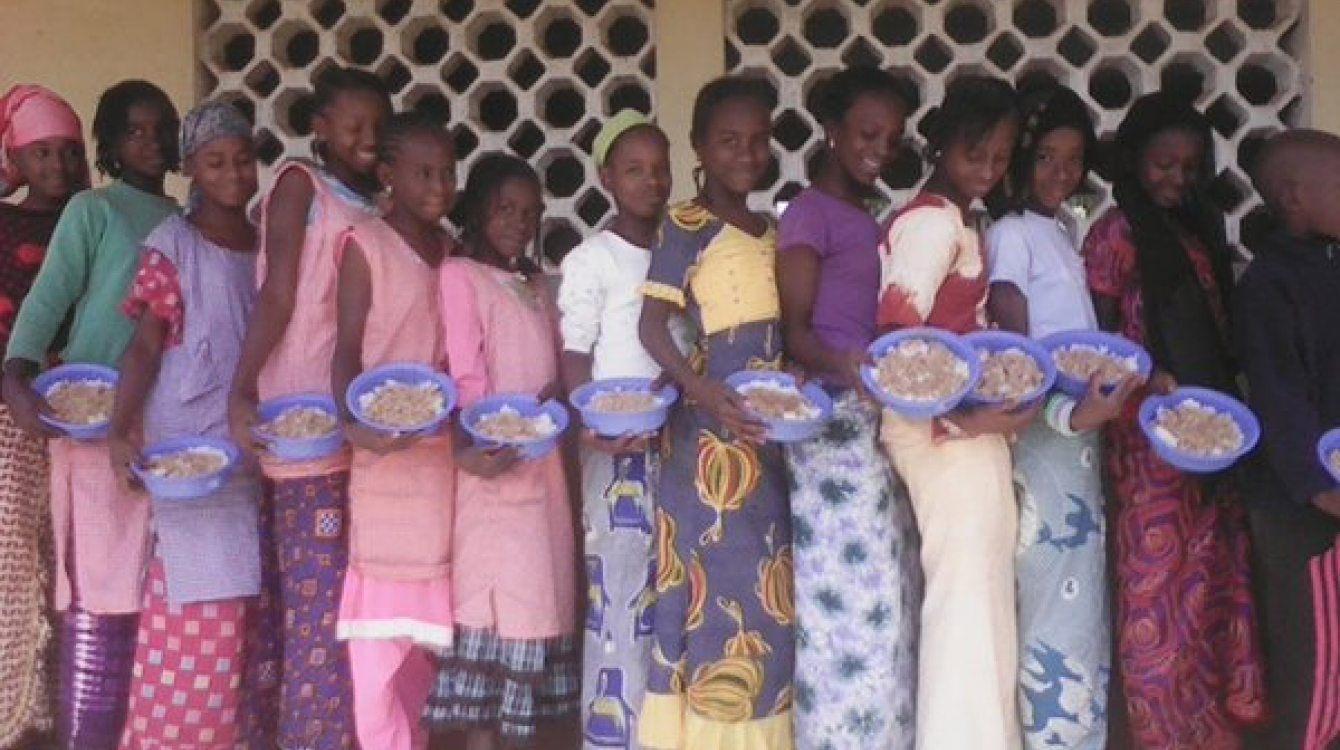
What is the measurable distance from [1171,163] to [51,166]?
2.74 meters

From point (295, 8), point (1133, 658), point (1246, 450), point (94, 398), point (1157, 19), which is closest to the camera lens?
point (1246, 450)

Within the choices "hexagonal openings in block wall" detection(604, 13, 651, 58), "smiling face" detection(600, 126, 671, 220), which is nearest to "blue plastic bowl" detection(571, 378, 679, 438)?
"smiling face" detection(600, 126, 671, 220)

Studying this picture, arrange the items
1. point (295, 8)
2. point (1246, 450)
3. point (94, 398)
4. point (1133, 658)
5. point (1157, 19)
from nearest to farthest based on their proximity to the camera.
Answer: point (1246, 450)
point (1133, 658)
point (94, 398)
point (1157, 19)
point (295, 8)

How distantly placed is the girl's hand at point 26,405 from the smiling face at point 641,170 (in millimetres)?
1432

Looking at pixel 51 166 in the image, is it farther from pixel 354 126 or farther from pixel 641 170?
pixel 641 170

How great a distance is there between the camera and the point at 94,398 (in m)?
3.44

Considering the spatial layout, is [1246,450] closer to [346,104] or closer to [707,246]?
[707,246]

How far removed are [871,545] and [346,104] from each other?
1.55 meters

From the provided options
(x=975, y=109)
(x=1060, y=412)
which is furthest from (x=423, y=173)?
(x=1060, y=412)

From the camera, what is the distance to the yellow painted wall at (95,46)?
4.73m

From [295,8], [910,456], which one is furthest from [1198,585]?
[295,8]

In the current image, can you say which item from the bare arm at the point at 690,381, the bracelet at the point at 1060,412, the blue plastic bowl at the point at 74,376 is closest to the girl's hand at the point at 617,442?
the bare arm at the point at 690,381

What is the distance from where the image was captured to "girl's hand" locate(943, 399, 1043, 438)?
296 centimetres

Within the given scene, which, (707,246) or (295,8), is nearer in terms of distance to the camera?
(707,246)
